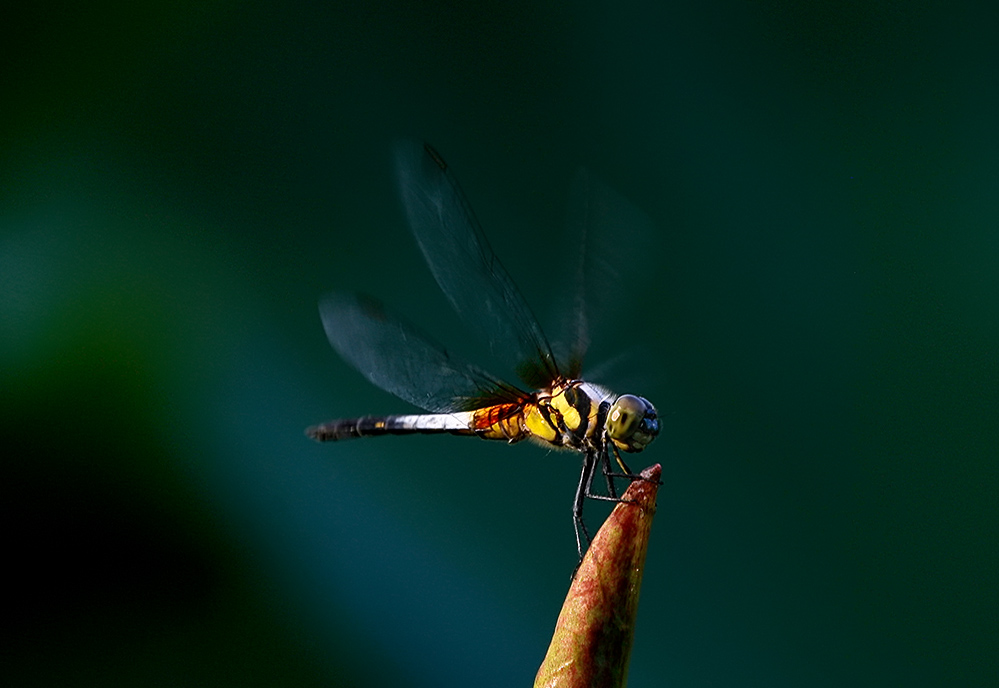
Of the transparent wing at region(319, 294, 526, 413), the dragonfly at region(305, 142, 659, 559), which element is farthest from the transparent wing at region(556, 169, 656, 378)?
the transparent wing at region(319, 294, 526, 413)

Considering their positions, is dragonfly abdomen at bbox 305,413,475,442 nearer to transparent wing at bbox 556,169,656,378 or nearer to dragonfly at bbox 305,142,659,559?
dragonfly at bbox 305,142,659,559

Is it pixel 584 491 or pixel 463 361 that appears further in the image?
pixel 463 361

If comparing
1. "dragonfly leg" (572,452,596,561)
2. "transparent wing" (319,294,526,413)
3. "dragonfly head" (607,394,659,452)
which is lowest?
"dragonfly leg" (572,452,596,561)

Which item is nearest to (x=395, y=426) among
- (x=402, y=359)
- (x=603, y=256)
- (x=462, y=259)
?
(x=402, y=359)

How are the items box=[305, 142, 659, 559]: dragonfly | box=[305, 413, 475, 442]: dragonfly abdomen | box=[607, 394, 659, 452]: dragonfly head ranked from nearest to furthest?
box=[607, 394, 659, 452]: dragonfly head
box=[305, 142, 659, 559]: dragonfly
box=[305, 413, 475, 442]: dragonfly abdomen

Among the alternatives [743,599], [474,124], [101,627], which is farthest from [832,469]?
[101,627]

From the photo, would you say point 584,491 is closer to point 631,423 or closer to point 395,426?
point 631,423

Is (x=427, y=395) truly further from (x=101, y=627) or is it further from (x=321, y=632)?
(x=101, y=627)
